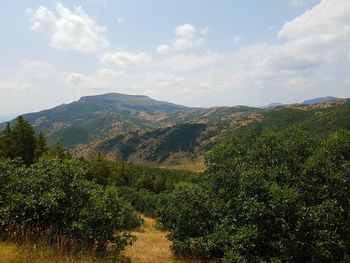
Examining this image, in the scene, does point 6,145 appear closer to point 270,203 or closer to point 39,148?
point 39,148

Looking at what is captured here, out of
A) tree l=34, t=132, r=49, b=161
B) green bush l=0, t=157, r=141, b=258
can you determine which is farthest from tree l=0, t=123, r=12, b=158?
green bush l=0, t=157, r=141, b=258

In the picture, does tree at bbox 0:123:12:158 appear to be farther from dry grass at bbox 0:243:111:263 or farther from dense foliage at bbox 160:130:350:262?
dry grass at bbox 0:243:111:263

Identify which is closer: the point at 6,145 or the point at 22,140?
the point at 6,145

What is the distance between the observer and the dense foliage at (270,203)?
20.3 m

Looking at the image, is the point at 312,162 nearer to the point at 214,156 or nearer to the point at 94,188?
the point at 214,156

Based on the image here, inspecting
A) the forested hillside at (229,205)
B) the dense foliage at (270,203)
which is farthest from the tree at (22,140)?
the dense foliage at (270,203)

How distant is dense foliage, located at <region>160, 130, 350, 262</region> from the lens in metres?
20.3

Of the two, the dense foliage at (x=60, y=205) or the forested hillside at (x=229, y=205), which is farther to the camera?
the forested hillside at (x=229, y=205)

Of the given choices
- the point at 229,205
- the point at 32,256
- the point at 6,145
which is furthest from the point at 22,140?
the point at 32,256

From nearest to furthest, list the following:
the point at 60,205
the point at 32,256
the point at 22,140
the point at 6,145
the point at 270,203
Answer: the point at 32,256
the point at 60,205
the point at 270,203
the point at 6,145
the point at 22,140

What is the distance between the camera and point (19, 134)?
75375mm

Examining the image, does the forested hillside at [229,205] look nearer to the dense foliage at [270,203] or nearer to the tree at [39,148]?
the dense foliage at [270,203]

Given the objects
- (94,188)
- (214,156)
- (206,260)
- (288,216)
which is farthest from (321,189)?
(94,188)

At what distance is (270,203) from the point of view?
2048 centimetres
